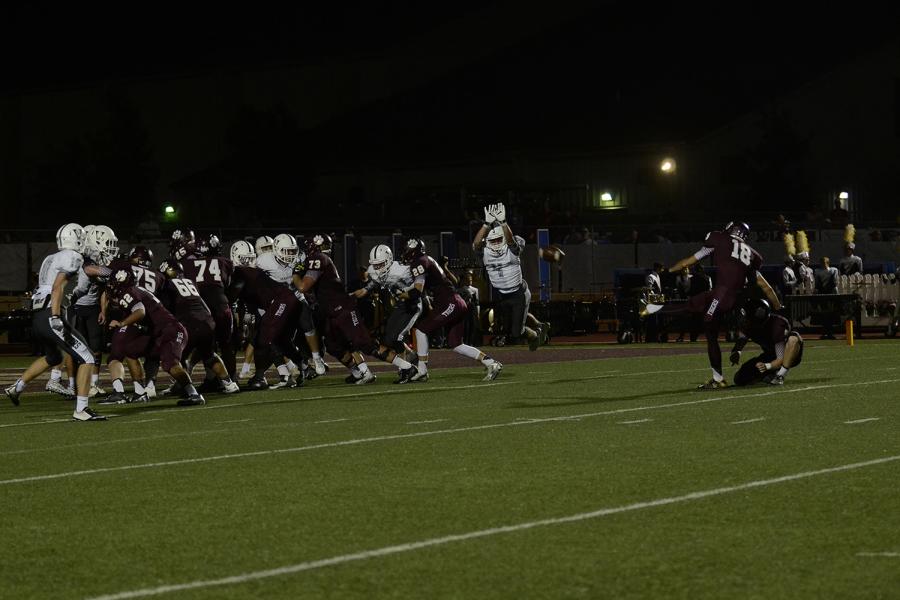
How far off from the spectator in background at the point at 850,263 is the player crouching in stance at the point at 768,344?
18.1 meters

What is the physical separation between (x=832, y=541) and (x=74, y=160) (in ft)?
167

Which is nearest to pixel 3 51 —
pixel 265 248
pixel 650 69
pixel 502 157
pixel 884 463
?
pixel 502 157

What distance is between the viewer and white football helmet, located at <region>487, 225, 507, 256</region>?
846 inches

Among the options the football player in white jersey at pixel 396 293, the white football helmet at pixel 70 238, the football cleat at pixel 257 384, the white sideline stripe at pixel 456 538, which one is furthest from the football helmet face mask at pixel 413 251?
the white sideline stripe at pixel 456 538

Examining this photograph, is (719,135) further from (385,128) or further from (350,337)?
(350,337)

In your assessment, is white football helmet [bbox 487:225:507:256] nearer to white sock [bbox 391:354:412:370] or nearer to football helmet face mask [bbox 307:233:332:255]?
football helmet face mask [bbox 307:233:332:255]

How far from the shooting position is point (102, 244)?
18469 mm

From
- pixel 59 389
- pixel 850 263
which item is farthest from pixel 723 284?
pixel 850 263

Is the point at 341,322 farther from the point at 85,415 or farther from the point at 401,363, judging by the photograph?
the point at 85,415

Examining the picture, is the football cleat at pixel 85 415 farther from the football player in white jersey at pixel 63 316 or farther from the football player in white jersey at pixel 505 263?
the football player in white jersey at pixel 505 263

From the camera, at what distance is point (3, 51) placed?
6356 cm

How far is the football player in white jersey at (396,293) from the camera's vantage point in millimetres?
20391

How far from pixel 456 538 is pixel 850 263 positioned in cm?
2861

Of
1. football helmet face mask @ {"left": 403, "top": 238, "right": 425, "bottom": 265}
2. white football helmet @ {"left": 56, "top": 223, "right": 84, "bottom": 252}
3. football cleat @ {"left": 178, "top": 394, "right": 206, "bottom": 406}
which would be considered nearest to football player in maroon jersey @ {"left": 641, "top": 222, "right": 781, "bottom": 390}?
football helmet face mask @ {"left": 403, "top": 238, "right": 425, "bottom": 265}
